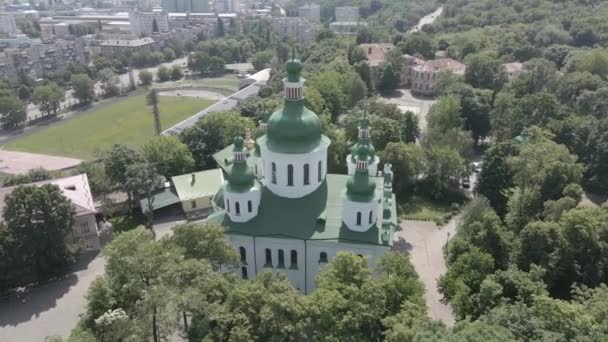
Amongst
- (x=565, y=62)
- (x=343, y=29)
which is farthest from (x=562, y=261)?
(x=343, y=29)

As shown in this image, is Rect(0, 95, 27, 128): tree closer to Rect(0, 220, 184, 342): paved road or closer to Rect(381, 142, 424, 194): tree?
Rect(0, 220, 184, 342): paved road

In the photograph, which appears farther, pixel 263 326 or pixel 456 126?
pixel 456 126

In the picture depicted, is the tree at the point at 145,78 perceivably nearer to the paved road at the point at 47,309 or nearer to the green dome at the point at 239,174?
the paved road at the point at 47,309

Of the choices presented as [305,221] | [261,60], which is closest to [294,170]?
[305,221]

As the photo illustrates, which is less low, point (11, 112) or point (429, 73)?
point (429, 73)

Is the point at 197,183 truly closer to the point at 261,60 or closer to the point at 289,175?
the point at 289,175

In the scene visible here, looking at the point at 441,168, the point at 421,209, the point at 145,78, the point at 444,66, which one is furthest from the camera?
the point at 145,78

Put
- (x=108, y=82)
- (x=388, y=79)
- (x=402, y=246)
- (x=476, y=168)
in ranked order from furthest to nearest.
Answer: (x=108, y=82), (x=388, y=79), (x=476, y=168), (x=402, y=246)

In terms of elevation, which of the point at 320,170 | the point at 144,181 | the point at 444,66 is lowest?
the point at 144,181

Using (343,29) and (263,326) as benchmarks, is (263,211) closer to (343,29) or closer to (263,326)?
(263,326)
